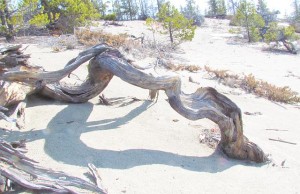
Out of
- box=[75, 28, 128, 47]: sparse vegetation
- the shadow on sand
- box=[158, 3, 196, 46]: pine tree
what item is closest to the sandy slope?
the shadow on sand

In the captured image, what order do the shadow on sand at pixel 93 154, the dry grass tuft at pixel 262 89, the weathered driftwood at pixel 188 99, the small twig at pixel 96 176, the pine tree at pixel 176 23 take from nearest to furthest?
the small twig at pixel 96 176
the shadow on sand at pixel 93 154
the weathered driftwood at pixel 188 99
the dry grass tuft at pixel 262 89
the pine tree at pixel 176 23

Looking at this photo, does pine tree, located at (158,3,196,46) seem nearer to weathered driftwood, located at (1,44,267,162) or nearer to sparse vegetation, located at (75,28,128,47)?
sparse vegetation, located at (75,28,128,47)

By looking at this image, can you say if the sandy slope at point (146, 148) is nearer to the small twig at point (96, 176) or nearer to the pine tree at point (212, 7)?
the small twig at point (96, 176)

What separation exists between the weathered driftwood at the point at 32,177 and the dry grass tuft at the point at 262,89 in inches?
275

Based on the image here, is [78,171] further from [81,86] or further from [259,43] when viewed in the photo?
[259,43]

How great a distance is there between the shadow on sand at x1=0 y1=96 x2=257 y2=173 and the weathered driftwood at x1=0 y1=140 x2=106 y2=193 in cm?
74

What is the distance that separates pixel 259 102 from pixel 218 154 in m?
4.29

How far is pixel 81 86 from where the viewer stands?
5668mm

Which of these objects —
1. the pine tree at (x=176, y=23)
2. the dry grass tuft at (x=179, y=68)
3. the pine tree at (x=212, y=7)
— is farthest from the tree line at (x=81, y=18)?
the pine tree at (x=212, y=7)

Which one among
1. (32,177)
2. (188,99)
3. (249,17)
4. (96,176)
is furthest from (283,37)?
(32,177)

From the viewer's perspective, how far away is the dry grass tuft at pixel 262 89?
902 centimetres

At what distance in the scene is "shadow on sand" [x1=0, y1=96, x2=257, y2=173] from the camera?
157 inches

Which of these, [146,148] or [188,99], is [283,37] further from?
[146,148]

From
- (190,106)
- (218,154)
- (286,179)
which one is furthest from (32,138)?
(286,179)
